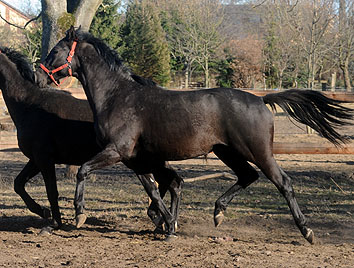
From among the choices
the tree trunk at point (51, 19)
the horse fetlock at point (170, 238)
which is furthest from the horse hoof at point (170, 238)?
the tree trunk at point (51, 19)

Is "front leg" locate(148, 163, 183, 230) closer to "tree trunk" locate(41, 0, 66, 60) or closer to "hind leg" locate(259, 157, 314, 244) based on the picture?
"hind leg" locate(259, 157, 314, 244)

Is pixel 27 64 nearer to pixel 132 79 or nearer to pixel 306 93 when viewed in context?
pixel 132 79

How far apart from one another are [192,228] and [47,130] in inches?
80.9

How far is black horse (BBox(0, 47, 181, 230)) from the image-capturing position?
5594 millimetres

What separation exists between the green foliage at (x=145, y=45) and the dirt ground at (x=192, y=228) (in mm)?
26108

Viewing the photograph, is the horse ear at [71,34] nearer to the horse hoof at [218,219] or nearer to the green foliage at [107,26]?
the horse hoof at [218,219]

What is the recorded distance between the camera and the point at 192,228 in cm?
588

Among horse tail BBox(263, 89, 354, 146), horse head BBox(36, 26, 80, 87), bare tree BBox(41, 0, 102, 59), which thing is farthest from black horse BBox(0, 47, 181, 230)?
bare tree BBox(41, 0, 102, 59)

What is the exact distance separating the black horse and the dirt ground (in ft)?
1.52

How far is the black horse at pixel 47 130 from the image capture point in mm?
5594

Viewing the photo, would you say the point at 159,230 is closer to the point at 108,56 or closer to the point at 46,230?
the point at 46,230

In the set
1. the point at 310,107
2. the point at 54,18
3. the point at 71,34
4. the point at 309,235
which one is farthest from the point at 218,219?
the point at 54,18

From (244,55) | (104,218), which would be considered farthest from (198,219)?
(244,55)

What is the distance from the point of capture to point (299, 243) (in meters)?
5.11
